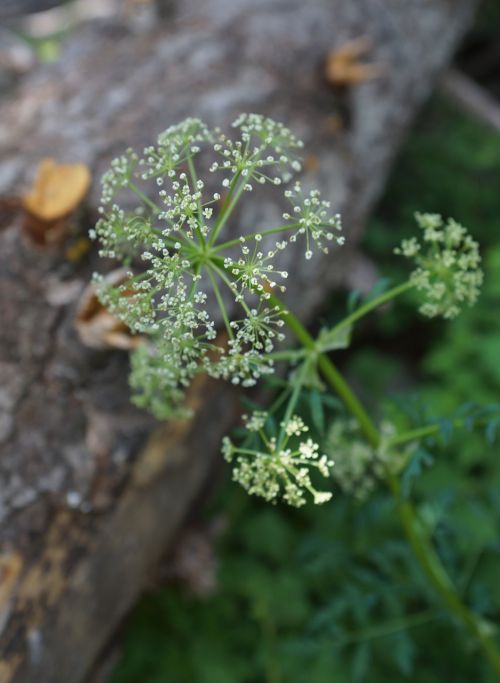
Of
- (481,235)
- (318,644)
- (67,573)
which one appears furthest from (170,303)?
(481,235)

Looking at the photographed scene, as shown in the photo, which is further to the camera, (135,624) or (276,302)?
(135,624)

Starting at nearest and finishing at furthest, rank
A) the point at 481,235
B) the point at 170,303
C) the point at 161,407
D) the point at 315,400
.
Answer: the point at 170,303 → the point at 315,400 → the point at 161,407 → the point at 481,235

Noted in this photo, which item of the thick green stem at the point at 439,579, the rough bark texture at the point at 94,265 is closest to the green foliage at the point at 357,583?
the thick green stem at the point at 439,579

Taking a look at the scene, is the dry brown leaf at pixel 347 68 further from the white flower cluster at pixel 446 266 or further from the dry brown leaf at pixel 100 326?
the white flower cluster at pixel 446 266

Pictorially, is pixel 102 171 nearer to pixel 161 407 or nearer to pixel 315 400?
pixel 161 407

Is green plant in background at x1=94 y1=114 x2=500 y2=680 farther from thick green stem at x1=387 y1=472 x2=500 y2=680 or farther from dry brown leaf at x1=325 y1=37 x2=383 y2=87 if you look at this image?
dry brown leaf at x1=325 y1=37 x2=383 y2=87

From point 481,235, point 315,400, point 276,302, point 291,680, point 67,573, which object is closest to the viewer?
point 276,302
